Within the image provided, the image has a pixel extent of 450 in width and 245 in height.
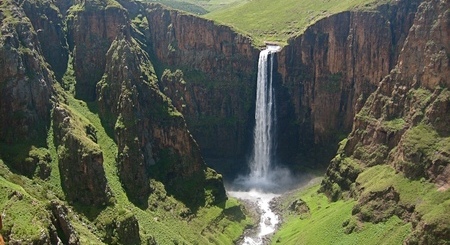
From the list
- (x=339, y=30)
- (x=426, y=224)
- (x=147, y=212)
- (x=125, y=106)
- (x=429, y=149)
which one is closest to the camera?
(x=426, y=224)

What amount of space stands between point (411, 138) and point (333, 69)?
40.3 metres

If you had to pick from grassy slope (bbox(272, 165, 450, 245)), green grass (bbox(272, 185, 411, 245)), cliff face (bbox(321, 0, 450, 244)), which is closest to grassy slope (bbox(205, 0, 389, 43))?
cliff face (bbox(321, 0, 450, 244))

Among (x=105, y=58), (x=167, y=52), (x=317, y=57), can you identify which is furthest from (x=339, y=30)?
(x=105, y=58)

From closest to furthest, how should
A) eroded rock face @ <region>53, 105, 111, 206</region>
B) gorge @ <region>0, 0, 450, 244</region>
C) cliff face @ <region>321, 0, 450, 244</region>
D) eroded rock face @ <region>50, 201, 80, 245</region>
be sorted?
eroded rock face @ <region>50, 201, 80, 245</region>
cliff face @ <region>321, 0, 450, 244</region>
gorge @ <region>0, 0, 450, 244</region>
eroded rock face @ <region>53, 105, 111, 206</region>

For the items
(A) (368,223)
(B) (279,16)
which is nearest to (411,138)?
(A) (368,223)

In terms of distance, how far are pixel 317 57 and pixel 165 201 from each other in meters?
49.7

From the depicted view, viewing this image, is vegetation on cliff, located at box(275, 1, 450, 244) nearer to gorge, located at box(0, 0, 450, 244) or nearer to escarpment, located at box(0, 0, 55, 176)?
gorge, located at box(0, 0, 450, 244)

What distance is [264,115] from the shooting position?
4781 inches

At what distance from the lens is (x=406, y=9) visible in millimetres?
105500

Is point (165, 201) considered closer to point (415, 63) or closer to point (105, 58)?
point (105, 58)

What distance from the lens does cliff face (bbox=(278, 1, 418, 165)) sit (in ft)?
352

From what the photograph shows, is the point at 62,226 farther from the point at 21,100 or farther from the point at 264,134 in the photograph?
Answer: the point at 264,134

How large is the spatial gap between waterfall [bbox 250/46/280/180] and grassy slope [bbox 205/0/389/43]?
8.11m

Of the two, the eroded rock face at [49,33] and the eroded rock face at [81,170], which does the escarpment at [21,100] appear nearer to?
the eroded rock face at [81,170]
